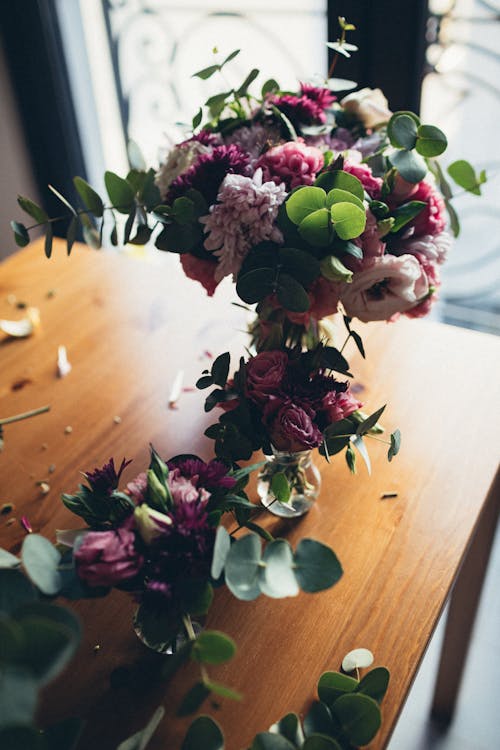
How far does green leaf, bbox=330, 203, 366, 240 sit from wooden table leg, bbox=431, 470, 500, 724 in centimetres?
44

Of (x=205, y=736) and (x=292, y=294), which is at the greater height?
(x=292, y=294)

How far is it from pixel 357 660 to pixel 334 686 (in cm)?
6

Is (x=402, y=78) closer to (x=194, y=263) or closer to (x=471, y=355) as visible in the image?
(x=471, y=355)

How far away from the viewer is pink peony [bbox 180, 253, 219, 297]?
0.76 metres

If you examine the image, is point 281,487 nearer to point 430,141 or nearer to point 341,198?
point 341,198

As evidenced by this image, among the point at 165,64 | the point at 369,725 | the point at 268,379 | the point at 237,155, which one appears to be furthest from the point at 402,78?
the point at 369,725

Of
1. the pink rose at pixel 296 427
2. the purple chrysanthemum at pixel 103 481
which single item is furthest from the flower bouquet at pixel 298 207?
the purple chrysanthemum at pixel 103 481

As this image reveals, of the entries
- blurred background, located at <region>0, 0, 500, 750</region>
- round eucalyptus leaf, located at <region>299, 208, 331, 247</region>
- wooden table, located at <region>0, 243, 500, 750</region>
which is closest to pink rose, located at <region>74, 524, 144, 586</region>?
wooden table, located at <region>0, 243, 500, 750</region>

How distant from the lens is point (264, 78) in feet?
6.20

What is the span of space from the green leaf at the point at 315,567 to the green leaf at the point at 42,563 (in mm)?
185

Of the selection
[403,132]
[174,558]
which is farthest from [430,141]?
[174,558]

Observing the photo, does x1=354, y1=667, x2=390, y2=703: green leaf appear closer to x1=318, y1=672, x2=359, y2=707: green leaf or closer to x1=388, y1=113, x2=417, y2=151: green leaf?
x1=318, y1=672, x2=359, y2=707: green leaf

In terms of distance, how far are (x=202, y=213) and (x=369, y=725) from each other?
510 millimetres

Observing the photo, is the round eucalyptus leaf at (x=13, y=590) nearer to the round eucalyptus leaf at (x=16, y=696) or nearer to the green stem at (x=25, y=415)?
the round eucalyptus leaf at (x=16, y=696)
